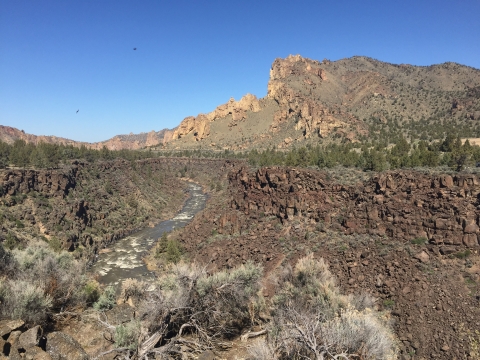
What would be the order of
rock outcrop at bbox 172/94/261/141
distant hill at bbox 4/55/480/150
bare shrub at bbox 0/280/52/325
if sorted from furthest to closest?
rock outcrop at bbox 172/94/261/141, distant hill at bbox 4/55/480/150, bare shrub at bbox 0/280/52/325

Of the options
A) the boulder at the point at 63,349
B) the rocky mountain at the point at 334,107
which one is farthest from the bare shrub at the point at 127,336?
the rocky mountain at the point at 334,107

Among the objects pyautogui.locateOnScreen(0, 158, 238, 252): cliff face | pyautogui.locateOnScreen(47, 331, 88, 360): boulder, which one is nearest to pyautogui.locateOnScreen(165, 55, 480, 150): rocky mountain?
pyautogui.locateOnScreen(0, 158, 238, 252): cliff face

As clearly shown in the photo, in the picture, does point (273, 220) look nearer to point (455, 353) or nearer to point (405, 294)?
point (405, 294)

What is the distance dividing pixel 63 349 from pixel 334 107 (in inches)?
4661

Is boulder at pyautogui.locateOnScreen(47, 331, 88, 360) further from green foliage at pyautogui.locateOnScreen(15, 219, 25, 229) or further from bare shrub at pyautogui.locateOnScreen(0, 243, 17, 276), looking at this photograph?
green foliage at pyautogui.locateOnScreen(15, 219, 25, 229)

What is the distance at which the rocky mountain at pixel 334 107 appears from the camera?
9250 cm

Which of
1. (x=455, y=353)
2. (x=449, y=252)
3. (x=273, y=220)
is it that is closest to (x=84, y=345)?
(x=455, y=353)

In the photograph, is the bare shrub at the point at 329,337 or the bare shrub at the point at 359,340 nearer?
the bare shrub at the point at 329,337

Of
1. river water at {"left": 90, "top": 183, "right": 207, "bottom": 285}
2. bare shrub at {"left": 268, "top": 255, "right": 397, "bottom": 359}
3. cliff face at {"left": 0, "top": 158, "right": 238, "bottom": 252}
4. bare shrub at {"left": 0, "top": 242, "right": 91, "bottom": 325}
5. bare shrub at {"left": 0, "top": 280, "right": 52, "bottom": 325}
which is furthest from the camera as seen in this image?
cliff face at {"left": 0, "top": 158, "right": 238, "bottom": 252}

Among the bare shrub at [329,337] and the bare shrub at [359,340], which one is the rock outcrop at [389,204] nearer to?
the bare shrub at [329,337]

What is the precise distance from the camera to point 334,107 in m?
114

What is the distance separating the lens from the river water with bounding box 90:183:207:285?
36.0 meters

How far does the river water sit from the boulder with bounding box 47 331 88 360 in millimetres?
27081

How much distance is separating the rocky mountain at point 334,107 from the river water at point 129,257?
193 feet
